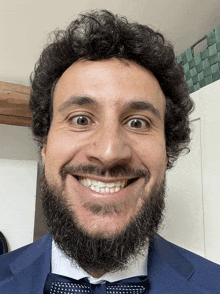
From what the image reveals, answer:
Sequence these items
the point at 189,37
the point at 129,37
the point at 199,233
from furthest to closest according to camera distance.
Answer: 1. the point at 189,37
2. the point at 199,233
3. the point at 129,37

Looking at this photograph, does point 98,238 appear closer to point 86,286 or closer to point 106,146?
point 86,286

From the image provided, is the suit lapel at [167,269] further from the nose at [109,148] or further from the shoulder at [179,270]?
the nose at [109,148]

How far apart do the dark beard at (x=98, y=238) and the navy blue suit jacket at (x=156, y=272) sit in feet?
0.23

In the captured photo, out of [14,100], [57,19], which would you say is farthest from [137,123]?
[57,19]

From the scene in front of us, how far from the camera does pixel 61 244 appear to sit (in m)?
0.72

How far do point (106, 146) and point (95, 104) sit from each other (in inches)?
5.2

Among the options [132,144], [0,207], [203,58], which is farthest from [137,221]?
[0,207]

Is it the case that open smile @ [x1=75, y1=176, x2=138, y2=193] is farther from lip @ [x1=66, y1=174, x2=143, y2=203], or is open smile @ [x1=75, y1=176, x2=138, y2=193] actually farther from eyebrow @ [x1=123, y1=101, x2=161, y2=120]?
eyebrow @ [x1=123, y1=101, x2=161, y2=120]

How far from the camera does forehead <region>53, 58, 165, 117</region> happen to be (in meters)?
0.70

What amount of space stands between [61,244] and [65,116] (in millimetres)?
357

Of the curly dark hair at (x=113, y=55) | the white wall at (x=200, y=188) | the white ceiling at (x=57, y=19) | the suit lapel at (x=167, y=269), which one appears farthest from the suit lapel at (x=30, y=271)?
the white ceiling at (x=57, y=19)

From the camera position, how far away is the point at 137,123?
0.74m

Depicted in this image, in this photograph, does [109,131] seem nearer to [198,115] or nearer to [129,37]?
[129,37]

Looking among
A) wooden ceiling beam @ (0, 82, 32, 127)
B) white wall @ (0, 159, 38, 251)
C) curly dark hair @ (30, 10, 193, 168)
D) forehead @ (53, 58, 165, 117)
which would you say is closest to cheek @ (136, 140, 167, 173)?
forehead @ (53, 58, 165, 117)
